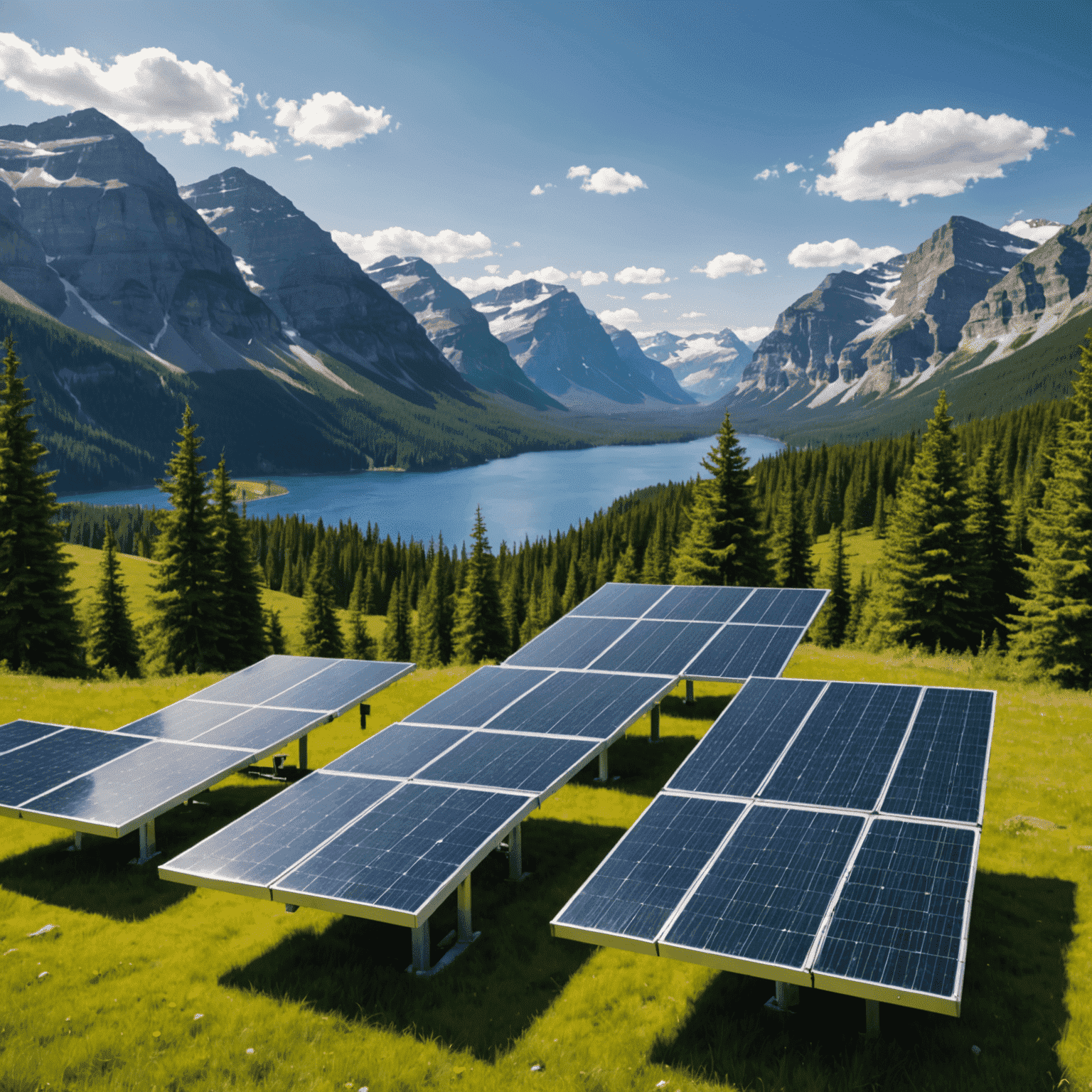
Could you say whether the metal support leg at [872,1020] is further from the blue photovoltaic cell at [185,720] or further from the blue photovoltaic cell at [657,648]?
the blue photovoltaic cell at [185,720]

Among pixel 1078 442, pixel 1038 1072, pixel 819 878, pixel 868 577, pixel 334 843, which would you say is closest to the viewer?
pixel 1038 1072

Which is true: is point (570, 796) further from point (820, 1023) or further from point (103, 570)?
point (103, 570)

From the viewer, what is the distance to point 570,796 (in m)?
16.3

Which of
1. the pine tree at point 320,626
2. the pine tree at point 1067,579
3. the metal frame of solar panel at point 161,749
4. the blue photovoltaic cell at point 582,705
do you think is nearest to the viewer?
the metal frame of solar panel at point 161,749

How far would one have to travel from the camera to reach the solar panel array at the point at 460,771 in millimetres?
9984

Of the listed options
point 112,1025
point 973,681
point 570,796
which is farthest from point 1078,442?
point 112,1025

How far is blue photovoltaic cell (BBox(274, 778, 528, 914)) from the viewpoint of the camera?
9.65 metres

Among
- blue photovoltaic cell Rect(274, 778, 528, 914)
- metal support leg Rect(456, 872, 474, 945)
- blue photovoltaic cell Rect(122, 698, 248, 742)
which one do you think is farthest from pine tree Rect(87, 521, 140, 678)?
metal support leg Rect(456, 872, 474, 945)

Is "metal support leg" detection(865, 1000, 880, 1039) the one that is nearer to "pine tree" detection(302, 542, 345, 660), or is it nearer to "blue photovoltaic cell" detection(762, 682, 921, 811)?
"blue photovoltaic cell" detection(762, 682, 921, 811)

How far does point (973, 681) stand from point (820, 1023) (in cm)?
1765

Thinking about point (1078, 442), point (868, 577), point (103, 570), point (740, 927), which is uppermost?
point (1078, 442)

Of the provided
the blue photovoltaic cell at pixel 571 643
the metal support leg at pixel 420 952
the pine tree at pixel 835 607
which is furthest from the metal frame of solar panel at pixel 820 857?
the pine tree at pixel 835 607

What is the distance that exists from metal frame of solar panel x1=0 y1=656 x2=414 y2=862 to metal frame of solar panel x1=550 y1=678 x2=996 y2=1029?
8.06 meters

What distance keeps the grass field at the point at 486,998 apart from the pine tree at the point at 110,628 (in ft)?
123
